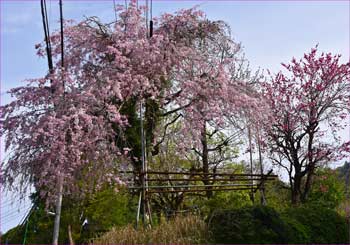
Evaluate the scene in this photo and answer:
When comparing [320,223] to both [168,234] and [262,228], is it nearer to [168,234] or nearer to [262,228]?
[262,228]

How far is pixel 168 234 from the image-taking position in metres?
6.50

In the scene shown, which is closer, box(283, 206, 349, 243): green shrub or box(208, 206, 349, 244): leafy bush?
box(208, 206, 349, 244): leafy bush

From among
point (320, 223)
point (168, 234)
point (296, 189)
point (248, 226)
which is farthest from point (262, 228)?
point (296, 189)

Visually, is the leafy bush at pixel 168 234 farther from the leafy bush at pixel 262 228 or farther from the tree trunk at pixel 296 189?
the tree trunk at pixel 296 189

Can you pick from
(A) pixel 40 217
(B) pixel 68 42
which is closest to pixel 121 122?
(B) pixel 68 42

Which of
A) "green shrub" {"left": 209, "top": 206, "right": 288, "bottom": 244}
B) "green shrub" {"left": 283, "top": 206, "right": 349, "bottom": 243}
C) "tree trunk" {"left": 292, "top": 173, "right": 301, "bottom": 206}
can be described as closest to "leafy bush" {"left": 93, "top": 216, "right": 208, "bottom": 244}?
"green shrub" {"left": 209, "top": 206, "right": 288, "bottom": 244}

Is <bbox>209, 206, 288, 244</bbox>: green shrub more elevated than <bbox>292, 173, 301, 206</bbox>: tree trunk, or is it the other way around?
<bbox>292, 173, 301, 206</bbox>: tree trunk

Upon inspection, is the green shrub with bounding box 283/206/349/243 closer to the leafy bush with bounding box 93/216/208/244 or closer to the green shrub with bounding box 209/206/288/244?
the green shrub with bounding box 209/206/288/244

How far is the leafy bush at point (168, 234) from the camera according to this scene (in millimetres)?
6391

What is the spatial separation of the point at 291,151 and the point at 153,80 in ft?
17.3

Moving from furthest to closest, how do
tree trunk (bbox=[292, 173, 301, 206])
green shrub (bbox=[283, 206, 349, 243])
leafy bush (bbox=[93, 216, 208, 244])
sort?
tree trunk (bbox=[292, 173, 301, 206]) < green shrub (bbox=[283, 206, 349, 243]) < leafy bush (bbox=[93, 216, 208, 244])

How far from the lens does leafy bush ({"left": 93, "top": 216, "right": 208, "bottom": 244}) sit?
639 cm

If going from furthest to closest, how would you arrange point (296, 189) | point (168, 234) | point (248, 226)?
point (296, 189) → point (168, 234) → point (248, 226)

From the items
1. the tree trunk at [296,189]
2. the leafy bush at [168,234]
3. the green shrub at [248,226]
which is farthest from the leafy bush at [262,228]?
the tree trunk at [296,189]
